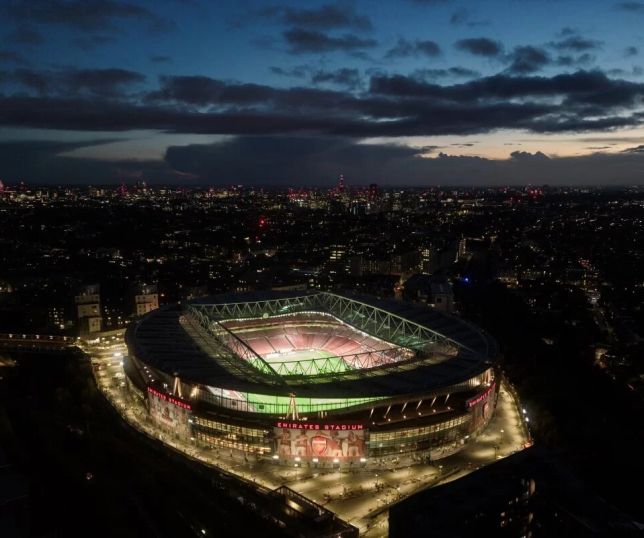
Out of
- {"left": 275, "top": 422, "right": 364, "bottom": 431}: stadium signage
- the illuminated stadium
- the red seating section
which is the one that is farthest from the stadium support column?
the red seating section

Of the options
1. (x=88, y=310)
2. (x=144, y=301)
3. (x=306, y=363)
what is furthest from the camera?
(x=144, y=301)

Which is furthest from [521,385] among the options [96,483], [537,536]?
[96,483]

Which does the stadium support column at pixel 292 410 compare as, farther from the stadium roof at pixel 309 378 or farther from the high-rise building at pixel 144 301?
the high-rise building at pixel 144 301

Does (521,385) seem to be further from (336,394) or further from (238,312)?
(238,312)

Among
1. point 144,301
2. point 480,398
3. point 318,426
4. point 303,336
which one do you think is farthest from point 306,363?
point 144,301

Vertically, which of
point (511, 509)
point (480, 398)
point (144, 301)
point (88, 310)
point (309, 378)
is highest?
point (309, 378)

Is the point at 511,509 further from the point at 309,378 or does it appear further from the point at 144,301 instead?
the point at 144,301

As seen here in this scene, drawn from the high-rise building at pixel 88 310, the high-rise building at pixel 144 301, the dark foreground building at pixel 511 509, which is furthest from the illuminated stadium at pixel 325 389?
the high-rise building at pixel 144 301

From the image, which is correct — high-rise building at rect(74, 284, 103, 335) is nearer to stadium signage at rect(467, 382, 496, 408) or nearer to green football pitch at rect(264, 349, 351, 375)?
green football pitch at rect(264, 349, 351, 375)
